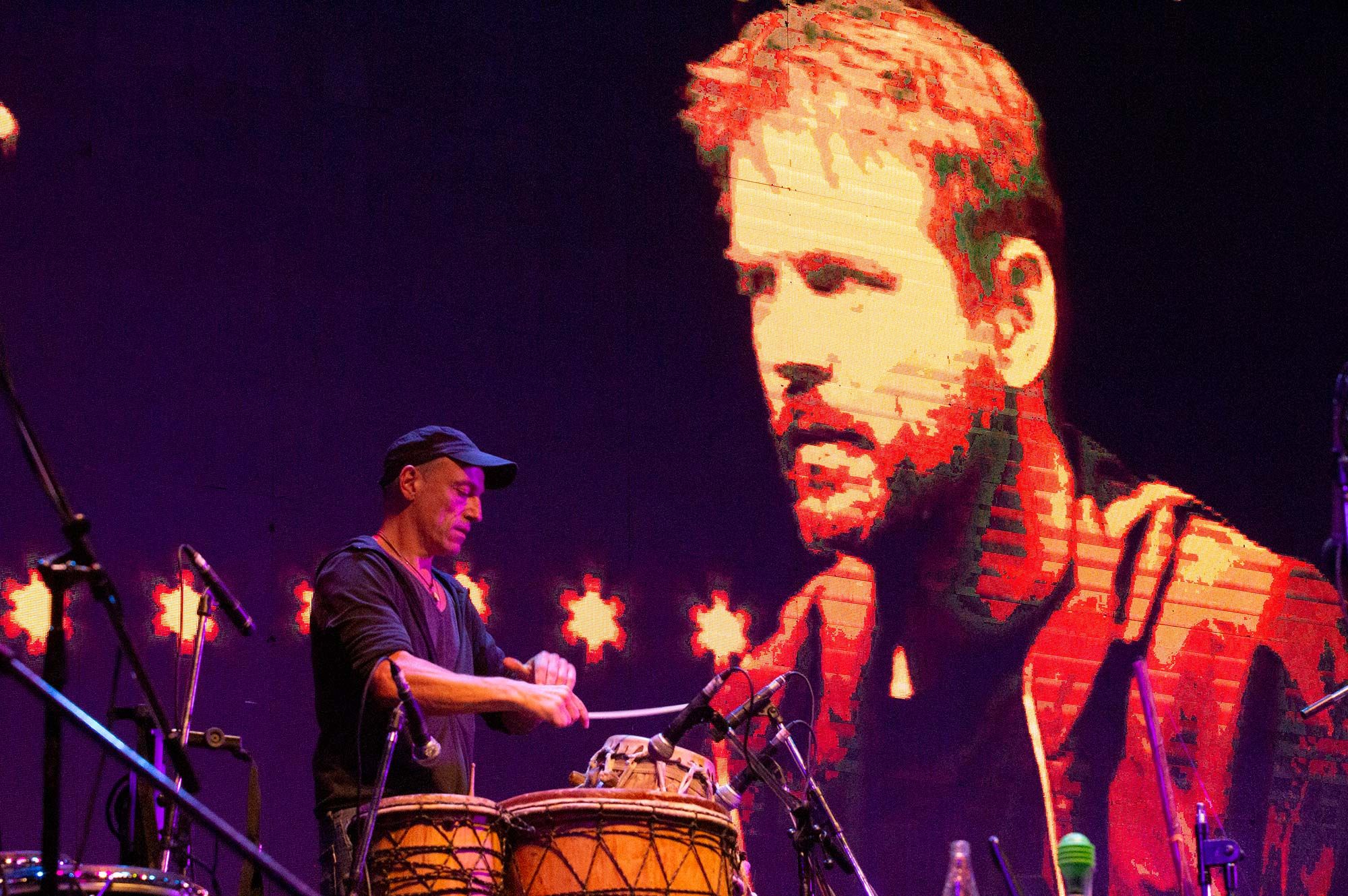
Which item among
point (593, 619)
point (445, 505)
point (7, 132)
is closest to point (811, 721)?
point (593, 619)

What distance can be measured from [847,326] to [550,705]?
3.08 metres

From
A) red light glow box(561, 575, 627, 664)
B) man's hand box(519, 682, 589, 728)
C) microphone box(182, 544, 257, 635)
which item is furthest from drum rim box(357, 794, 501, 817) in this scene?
red light glow box(561, 575, 627, 664)

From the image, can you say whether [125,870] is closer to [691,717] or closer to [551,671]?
[551,671]

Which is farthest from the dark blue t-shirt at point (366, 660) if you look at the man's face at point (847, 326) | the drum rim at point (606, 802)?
the man's face at point (847, 326)

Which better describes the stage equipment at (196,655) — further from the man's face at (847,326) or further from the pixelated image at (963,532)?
the man's face at (847,326)

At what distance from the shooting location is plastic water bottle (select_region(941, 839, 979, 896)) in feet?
17.0

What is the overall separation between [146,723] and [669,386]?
2482 millimetres

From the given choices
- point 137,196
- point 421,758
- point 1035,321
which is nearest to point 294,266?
point 137,196

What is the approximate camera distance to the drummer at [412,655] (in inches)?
129

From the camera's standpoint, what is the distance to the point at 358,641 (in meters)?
3.35

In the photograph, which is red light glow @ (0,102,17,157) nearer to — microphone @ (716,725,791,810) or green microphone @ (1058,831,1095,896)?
microphone @ (716,725,791,810)

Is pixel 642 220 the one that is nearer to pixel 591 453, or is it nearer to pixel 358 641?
pixel 591 453

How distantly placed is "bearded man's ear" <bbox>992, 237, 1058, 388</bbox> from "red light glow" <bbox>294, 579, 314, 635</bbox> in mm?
3055

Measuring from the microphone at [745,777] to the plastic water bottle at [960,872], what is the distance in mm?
1232
